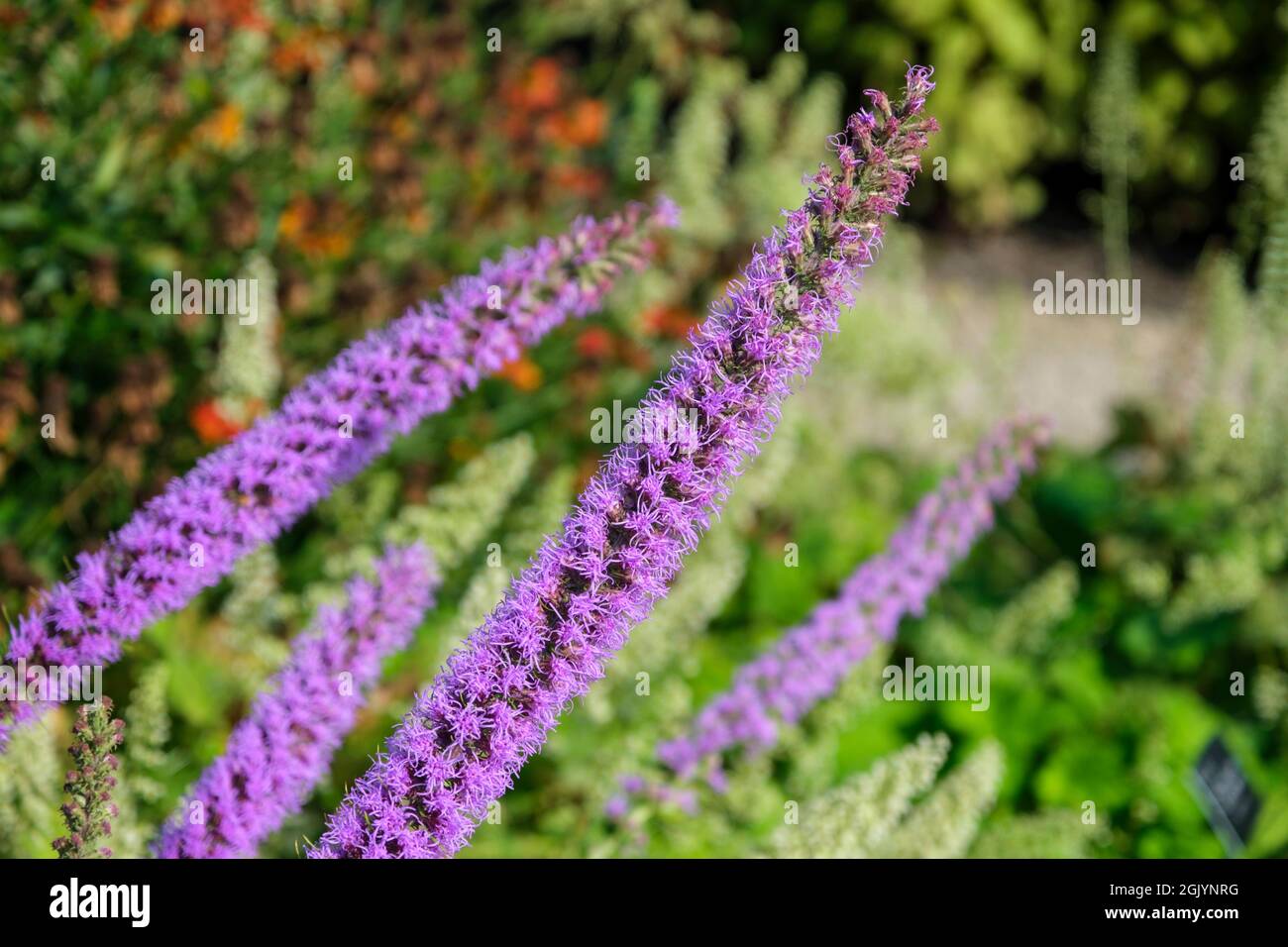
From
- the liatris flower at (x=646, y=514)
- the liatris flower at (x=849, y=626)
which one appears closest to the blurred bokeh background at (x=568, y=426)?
the liatris flower at (x=849, y=626)

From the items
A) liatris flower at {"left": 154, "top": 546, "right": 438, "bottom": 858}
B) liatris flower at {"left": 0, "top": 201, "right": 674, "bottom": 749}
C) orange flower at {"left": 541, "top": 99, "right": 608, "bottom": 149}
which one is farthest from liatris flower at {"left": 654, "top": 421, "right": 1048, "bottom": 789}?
orange flower at {"left": 541, "top": 99, "right": 608, "bottom": 149}

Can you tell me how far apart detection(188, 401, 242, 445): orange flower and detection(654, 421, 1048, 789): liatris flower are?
162 cm

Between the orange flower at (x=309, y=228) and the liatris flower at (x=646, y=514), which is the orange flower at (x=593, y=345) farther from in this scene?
the liatris flower at (x=646, y=514)

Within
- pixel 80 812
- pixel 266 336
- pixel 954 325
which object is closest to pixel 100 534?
pixel 266 336

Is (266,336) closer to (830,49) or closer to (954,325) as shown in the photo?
(954,325)

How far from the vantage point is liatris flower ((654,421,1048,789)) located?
10.5ft

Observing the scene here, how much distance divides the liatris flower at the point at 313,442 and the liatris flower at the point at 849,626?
1.19 meters

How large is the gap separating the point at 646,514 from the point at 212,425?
2.46 meters

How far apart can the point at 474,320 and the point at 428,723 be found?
2.90 ft

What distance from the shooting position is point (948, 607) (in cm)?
528

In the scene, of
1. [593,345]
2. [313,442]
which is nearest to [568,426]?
[593,345]

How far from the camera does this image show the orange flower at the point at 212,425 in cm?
376

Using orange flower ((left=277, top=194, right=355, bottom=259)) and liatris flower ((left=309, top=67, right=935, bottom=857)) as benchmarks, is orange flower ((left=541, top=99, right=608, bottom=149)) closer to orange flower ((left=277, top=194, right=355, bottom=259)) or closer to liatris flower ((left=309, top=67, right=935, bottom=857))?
orange flower ((left=277, top=194, right=355, bottom=259))

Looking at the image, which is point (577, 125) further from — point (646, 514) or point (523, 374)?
point (646, 514)
